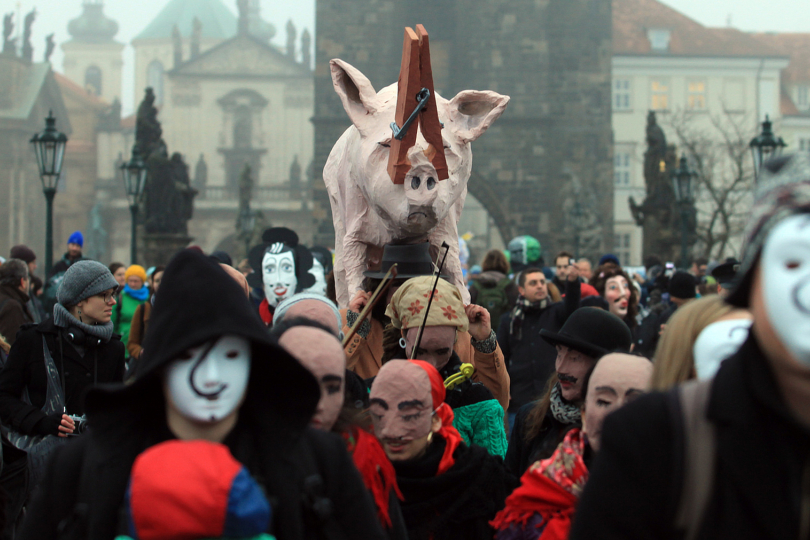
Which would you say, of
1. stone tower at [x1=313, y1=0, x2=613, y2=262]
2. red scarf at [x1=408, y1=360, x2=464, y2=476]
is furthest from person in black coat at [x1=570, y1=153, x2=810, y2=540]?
stone tower at [x1=313, y1=0, x2=613, y2=262]

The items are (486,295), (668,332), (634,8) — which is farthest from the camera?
(634,8)

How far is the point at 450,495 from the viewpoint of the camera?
10.7 feet

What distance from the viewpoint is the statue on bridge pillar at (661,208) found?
75.2ft

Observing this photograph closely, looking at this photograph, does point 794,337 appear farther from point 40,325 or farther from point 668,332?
point 40,325

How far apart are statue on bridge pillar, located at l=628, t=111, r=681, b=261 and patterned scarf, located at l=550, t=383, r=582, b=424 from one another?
774 inches

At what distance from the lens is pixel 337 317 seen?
3.29 metres

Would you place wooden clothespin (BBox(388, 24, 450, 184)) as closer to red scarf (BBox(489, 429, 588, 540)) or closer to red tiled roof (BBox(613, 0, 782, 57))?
red scarf (BBox(489, 429, 588, 540))

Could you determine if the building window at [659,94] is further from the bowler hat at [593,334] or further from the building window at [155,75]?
the building window at [155,75]

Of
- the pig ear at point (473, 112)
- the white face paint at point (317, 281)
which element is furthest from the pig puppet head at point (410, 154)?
the white face paint at point (317, 281)

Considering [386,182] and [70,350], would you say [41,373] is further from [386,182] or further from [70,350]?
[386,182]

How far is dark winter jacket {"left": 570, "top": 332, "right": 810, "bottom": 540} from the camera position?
156 centimetres

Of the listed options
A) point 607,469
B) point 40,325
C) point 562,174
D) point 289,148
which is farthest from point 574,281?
point 289,148

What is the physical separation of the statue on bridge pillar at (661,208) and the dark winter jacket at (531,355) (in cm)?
1606

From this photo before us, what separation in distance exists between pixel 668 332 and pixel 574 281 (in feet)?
12.9
